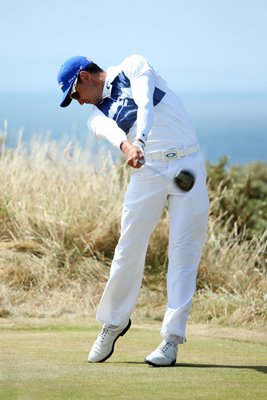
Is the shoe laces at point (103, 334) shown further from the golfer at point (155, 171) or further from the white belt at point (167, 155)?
the white belt at point (167, 155)

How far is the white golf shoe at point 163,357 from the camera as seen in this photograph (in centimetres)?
733

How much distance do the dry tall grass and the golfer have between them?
2.55 m

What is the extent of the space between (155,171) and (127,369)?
1219 mm

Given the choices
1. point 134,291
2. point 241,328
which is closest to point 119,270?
point 134,291

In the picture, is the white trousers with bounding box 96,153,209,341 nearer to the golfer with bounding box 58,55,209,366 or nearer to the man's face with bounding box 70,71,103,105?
the golfer with bounding box 58,55,209,366

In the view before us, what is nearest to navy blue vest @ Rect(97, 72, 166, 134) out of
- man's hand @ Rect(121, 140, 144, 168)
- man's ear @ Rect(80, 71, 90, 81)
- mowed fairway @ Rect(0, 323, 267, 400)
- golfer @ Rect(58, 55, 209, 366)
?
golfer @ Rect(58, 55, 209, 366)

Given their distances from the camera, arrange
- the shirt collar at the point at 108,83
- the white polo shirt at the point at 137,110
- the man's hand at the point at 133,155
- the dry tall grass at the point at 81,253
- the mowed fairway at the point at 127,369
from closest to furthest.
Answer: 1. the mowed fairway at the point at 127,369
2. the man's hand at the point at 133,155
3. the white polo shirt at the point at 137,110
4. the shirt collar at the point at 108,83
5. the dry tall grass at the point at 81,253

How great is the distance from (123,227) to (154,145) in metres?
0.57

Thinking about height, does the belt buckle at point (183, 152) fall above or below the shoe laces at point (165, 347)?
above

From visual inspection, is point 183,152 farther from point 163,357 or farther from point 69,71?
point 163,357

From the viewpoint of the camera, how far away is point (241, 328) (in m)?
9.74

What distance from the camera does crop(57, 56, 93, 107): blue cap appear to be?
748cm

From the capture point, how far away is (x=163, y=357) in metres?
7.34

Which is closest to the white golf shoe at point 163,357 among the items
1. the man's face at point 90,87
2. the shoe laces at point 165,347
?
the shoe laces at point 165,347
